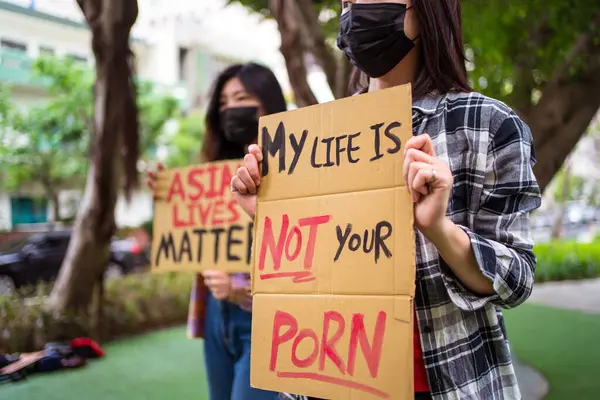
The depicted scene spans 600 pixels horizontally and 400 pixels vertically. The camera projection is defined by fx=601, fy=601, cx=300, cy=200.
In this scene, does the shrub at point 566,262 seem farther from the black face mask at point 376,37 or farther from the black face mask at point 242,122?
the black face mask at point 376,37

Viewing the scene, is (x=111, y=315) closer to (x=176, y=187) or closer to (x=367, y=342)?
(x=176, y=187)

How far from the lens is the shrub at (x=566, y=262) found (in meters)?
11.9

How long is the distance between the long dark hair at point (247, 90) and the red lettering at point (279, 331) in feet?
4.04

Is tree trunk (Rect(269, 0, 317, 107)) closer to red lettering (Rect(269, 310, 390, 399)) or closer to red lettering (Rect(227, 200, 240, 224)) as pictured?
red lettering (Rect(227, 200, 240, 224))

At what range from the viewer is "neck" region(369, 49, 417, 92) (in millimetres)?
1282

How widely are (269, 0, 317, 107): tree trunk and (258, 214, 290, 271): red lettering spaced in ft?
7.27

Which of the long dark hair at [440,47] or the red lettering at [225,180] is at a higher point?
the long dark hair at [440,47]

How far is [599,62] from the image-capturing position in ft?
12.5

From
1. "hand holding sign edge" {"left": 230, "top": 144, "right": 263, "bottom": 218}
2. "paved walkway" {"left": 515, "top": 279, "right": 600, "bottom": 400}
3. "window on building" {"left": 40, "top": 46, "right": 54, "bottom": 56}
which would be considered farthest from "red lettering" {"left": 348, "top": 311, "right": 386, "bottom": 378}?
"window on building" {"left": 40, "top": 46, "right": 54, "bottom": 56}

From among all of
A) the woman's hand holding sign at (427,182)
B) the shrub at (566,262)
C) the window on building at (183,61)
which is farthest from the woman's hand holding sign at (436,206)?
the window on building at (183,61)

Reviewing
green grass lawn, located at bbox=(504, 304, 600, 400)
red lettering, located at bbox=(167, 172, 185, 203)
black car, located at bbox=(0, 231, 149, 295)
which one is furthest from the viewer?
black car, located at bbox=(0, 231, 149, 295)

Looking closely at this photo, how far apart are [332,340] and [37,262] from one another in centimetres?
1005

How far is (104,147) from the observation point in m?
5.35

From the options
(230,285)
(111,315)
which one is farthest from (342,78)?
(111,315)
